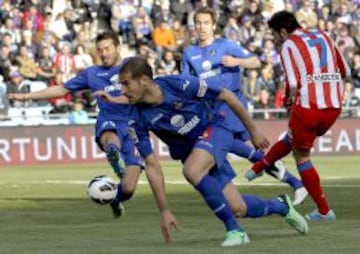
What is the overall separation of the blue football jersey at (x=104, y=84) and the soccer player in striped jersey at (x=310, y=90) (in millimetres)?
2422

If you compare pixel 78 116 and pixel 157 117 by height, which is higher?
pixel 157 117

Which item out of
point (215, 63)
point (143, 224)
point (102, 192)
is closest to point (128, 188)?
point (102, 192)

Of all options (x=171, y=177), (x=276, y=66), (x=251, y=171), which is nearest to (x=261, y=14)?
(x=276, y=66)

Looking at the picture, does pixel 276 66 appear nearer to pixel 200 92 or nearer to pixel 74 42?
pixel 74 42

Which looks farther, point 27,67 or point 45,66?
point 45,66

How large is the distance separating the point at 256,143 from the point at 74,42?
879 inches

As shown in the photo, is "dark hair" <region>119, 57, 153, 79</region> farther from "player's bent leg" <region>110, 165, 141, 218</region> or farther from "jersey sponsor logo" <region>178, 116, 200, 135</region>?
"player's bent leg" <region>110, 165, 141, 218</region>

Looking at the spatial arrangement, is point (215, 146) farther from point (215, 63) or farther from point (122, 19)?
point (122, 19)

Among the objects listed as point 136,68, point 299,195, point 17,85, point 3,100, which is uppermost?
point 136,68

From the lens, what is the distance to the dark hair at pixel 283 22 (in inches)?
573

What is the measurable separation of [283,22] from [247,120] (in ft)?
9.69

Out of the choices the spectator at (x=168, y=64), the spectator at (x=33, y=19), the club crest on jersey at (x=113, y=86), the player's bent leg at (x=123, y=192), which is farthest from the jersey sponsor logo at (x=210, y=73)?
the spectator at (x=33, y=19)

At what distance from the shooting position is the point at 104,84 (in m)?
16.6

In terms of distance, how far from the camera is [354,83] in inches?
1378
